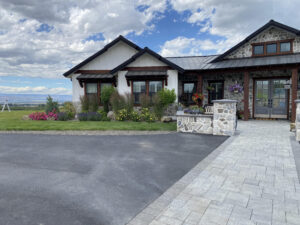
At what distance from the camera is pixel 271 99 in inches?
502

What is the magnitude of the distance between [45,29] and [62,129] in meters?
10.9

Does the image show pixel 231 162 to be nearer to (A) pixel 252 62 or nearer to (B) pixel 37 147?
(B) pixel 37 147

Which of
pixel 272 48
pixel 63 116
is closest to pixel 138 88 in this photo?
pixel 63 116

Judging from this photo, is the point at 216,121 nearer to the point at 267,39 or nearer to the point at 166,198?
the point at 166,198

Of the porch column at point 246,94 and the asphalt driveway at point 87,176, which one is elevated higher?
the porch column at point 246,94

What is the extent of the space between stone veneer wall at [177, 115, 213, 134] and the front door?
6706 millimetres

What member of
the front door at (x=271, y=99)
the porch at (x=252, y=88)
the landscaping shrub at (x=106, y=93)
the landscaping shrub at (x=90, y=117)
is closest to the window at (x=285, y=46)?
the porch at (x=252, y=88)

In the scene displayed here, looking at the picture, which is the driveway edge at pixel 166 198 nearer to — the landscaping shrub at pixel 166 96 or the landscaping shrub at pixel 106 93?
the landscaping shrub at pixel 166 96

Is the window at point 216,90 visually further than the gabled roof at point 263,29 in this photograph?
Yes

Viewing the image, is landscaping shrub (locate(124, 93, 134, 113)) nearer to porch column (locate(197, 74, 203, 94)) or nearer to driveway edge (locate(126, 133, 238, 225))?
porch column (locate(197, 74, 203, 94))

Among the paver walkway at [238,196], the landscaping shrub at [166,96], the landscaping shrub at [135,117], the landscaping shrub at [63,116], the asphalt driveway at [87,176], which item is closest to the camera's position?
the paver walkway at [238,196]

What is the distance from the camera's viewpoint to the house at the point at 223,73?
12039mm

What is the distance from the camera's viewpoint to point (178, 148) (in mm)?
6273

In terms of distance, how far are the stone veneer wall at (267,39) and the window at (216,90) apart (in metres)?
1.99
